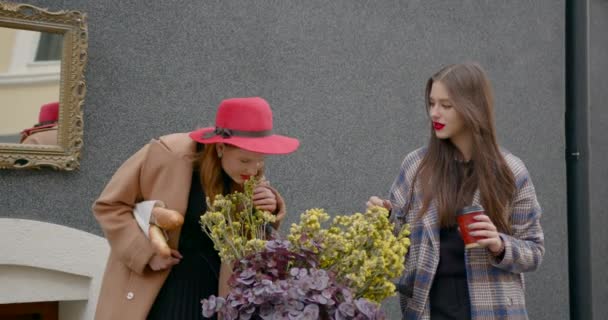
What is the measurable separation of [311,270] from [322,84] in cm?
229

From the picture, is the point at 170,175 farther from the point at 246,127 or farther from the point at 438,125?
the point at 438,125

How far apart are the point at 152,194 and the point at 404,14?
2.28m

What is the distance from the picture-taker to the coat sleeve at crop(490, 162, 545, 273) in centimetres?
234

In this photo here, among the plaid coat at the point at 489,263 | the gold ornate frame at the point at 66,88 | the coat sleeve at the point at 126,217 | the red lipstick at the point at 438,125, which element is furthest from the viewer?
the gold ornate frame at the point at 66,88

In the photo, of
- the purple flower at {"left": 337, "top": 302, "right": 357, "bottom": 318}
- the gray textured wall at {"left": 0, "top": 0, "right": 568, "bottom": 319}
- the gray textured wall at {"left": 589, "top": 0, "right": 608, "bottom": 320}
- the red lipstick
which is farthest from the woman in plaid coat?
the gray textured wall at {"left": 589, "top": 0, "right": 608, "bottom": 320}

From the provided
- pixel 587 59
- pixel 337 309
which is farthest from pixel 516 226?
pixel 587 59

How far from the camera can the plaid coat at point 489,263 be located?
92.1 inches

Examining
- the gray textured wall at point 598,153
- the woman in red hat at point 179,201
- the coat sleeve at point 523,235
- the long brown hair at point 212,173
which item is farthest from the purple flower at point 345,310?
the gray textured wall at point 598,153

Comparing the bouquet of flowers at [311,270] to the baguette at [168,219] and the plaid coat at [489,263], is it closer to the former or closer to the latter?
the baguette at [168,219]

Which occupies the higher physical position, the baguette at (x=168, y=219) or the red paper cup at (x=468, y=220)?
the baguette at (x=168, y=219)

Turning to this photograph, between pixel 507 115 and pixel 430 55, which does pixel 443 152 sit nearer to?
pixel 430 55

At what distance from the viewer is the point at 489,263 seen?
7.80 feet

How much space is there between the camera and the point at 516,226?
244cm

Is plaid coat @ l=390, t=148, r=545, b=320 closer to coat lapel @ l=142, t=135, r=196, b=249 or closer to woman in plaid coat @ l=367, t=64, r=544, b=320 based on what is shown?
woman in plaid coat @ l=367, t=64, r=544, b=320
